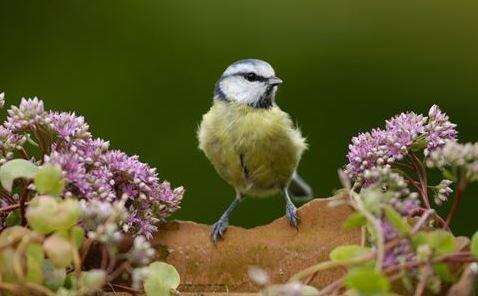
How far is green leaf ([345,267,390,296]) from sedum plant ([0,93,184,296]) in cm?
20

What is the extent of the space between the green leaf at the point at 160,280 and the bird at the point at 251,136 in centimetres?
77

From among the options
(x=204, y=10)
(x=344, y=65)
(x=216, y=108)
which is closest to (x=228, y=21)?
(x=204, y=10)

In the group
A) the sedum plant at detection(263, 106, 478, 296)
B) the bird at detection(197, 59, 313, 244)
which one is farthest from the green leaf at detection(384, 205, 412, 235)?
the bird at detection(197, 59, 313, 244)

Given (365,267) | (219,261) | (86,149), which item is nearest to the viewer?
(365,267)

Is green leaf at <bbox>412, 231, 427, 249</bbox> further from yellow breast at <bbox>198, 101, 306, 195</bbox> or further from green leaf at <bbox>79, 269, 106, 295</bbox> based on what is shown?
yellow breast at <bbox>198, 101, 306, 195</bbox>

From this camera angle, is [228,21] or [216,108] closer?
[216,108]

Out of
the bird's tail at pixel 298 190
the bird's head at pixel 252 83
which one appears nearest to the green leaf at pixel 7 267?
the bird's head at pixel 252 83

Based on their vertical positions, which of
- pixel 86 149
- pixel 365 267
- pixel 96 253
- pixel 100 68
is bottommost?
pixel 365 267

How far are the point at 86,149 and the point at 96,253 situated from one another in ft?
0.48

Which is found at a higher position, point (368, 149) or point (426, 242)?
point (368, 149)

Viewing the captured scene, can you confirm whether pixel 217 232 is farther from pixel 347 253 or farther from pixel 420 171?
pixel 347 253

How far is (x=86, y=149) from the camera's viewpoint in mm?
1209

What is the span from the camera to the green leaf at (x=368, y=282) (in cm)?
81

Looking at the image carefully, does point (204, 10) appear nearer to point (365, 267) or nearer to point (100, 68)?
point (100, 68)
